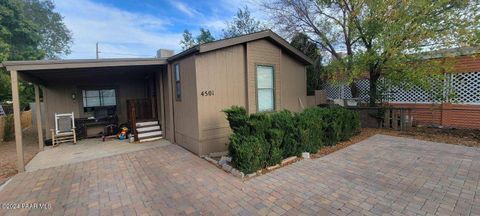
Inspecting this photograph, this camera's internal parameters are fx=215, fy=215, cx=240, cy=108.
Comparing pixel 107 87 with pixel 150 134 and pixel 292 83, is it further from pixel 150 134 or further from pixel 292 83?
pixel 292 83

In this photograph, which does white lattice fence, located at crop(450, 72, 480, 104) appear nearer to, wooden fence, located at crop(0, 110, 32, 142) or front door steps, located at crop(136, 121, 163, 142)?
front door steps, located at crop(136, 121, 163, 142)

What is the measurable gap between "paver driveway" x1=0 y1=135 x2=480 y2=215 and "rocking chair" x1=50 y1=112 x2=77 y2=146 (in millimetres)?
3414

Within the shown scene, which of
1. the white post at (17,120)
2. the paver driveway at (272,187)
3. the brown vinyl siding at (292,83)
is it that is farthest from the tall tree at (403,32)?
the white post at (17,120)

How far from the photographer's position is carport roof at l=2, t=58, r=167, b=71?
4.70m

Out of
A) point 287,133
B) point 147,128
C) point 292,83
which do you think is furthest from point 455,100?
point 147,128

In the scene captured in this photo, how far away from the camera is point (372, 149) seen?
18.2 ft

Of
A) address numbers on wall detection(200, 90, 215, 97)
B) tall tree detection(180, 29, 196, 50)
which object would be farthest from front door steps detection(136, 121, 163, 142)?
tall tree detection(180, 29, 196, 50)

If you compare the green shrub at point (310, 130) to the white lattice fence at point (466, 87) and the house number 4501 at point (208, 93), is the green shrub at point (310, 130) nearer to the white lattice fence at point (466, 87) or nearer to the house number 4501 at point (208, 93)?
the house number 4501 at point (208, 93)

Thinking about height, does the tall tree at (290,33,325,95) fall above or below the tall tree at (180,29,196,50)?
below

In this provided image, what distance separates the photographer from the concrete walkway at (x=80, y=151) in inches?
208

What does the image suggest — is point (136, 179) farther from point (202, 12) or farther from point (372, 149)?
point (202, 12)

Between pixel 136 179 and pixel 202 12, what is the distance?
548 inches

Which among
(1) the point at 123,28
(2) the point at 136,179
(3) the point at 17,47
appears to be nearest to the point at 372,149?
(2) the point at 136,179

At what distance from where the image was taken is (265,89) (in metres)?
6.59
